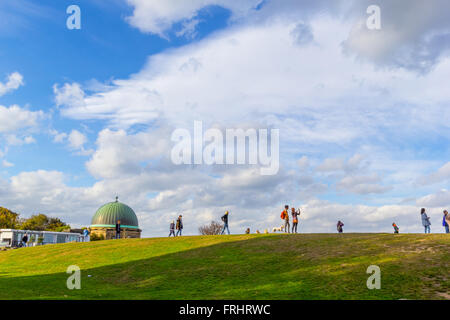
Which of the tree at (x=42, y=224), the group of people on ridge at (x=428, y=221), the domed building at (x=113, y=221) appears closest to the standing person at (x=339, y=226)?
the group of people on ridge at (x=428, y=221)

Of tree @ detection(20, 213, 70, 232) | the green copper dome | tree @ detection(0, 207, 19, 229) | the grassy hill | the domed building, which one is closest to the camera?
the grassy hill

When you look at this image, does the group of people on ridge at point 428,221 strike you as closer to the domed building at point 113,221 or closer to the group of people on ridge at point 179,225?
the group of people on ridge at point 179,225

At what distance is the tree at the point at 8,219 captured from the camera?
90.6 meters

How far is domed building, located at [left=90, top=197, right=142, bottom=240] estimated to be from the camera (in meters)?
79.4

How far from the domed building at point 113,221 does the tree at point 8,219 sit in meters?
24.8

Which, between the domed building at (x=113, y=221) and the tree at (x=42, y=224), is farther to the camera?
the tree at (x=42, y=224)

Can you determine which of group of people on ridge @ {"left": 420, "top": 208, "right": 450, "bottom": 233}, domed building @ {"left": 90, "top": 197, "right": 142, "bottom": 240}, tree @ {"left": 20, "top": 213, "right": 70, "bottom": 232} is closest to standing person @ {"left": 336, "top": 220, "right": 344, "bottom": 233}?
group of people on ridge @ {"left": 420, "top": 208, "right": 450, "bottom": 233}

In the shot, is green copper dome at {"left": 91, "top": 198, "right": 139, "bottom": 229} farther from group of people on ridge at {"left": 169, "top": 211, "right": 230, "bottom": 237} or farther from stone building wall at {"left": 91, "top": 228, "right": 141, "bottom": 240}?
group of people on ridge at {"left": 169, "top": 211, "right": 230, "bottom": 237}

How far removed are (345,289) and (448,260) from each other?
644 cm

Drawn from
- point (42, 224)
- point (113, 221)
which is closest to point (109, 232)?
point (113, 221)

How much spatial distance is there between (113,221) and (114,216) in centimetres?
115

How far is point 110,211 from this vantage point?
81.9 meters
